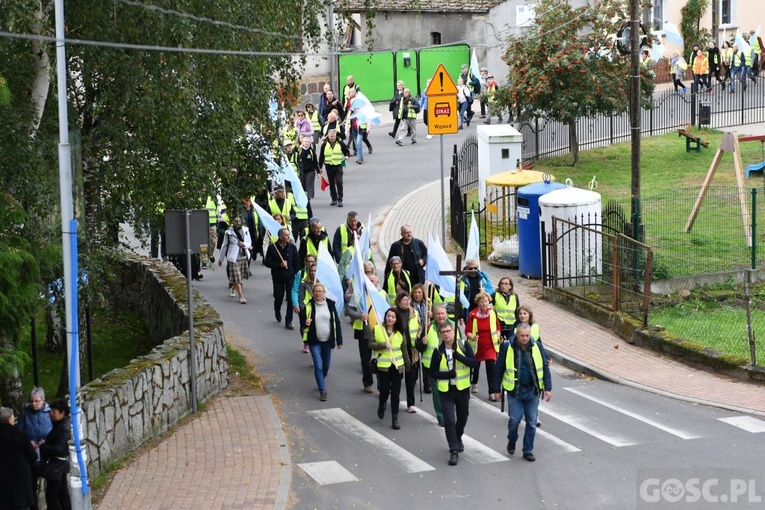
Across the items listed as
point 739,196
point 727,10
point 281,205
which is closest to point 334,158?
point 281,205

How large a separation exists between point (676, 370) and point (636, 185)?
14.3ft

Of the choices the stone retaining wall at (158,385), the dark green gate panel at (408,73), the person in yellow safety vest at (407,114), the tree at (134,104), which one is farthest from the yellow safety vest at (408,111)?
the tree at (134,104)

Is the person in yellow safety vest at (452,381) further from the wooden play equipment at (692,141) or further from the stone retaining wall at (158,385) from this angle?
the wooden play equipment at (692,141)

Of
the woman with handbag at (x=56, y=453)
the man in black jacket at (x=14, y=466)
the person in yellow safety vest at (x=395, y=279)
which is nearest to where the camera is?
the man in black jacket at (x=14, y=466)

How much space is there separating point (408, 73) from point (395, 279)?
24668 mm

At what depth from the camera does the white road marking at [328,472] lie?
41.6 ft

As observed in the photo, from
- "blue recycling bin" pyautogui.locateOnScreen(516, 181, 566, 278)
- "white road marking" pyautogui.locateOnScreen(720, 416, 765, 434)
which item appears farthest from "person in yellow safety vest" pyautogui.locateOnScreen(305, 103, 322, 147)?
"white road marking" pyautogui.locateOnScreen(720, 416, 765, 434)

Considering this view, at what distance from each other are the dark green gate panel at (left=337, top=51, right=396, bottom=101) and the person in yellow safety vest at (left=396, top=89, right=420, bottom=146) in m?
5.76

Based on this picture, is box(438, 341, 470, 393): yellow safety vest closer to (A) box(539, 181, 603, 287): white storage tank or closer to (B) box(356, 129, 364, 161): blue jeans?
(A) box(539, 181, 603, 287): white storage tank

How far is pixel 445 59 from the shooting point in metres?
41.3

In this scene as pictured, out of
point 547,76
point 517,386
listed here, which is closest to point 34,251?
point 517,386

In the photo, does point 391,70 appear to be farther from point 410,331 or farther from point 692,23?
point 410,331

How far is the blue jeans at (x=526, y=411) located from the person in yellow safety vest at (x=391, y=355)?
1.62 m

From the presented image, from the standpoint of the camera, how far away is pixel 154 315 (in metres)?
19.3
